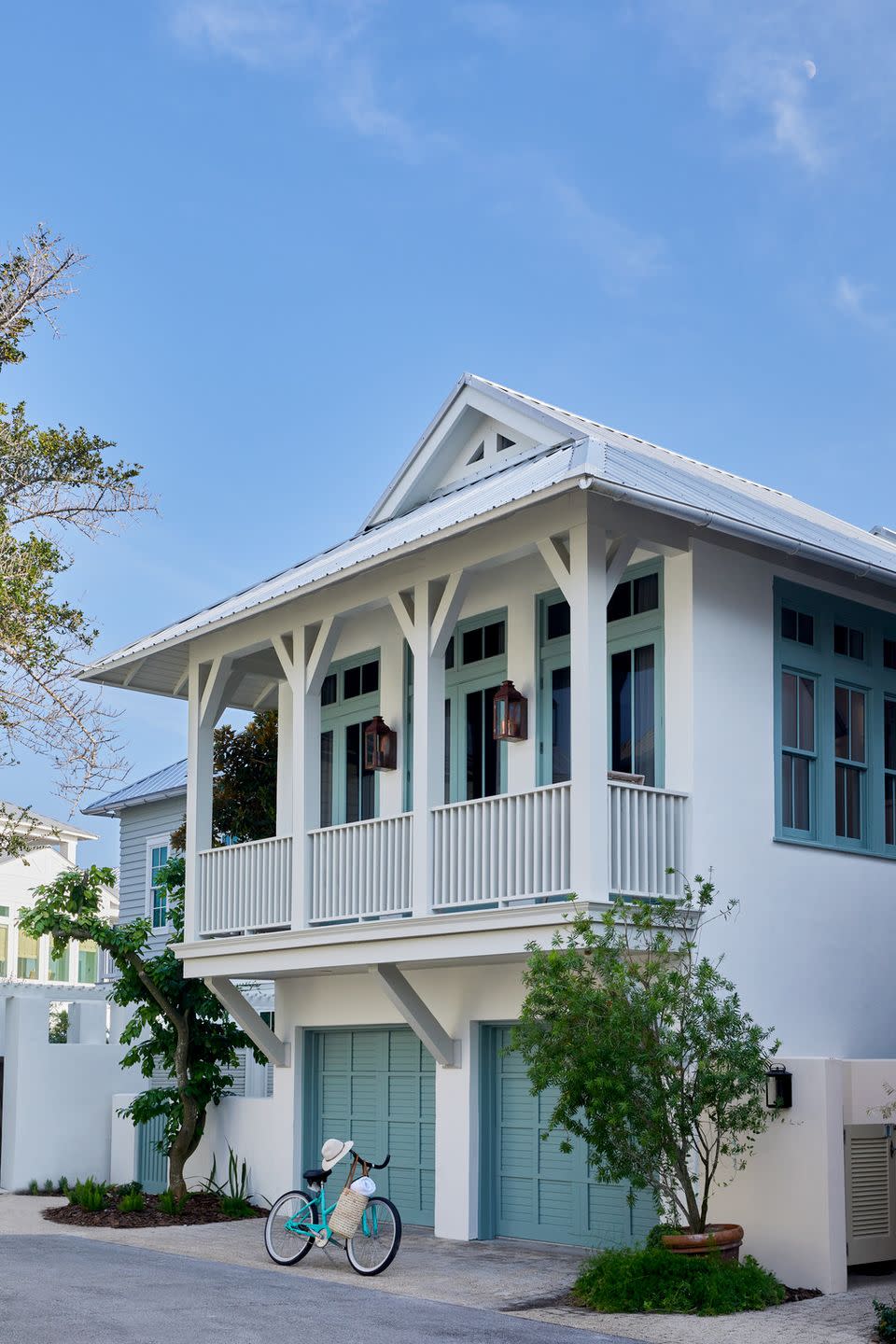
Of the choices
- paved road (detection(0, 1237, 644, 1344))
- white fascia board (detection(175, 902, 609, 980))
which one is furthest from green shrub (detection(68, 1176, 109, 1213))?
paved road (detection(0, 1237, 644, 1344))

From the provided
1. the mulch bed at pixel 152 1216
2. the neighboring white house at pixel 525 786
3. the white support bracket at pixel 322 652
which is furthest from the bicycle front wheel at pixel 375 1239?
the white support bracket at pixel 322 652

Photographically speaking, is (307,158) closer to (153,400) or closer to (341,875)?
(153,400)

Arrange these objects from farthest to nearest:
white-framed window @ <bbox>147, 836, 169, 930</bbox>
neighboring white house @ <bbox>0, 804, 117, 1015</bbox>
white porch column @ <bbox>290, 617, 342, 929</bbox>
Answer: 1. neighboring white house @ <bbox>0, 804, 117, 1015</bbox>
2. white-framed window @ <bbox>147, 836, 169, 930</bbox>
3. white porch column @ <bbox>290, 617, 342, 929</bbox>

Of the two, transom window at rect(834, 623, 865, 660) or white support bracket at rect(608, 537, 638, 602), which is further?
transom window at rect(834, 623, 865, 660)

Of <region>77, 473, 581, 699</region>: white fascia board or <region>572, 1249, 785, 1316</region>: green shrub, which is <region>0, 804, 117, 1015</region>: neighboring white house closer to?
<region>77, 473, 581, 699</region>: white fascia board

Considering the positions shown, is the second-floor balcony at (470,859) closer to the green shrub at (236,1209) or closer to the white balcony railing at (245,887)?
the white balcony railing at (245,887)

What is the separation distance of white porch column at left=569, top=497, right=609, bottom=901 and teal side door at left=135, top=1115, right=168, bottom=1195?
9222 mm

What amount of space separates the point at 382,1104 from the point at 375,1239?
3713 mm

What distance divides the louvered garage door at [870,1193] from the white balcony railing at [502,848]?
313cm

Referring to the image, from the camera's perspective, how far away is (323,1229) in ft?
43.9

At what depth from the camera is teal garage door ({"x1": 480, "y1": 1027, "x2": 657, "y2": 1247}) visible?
548 inches

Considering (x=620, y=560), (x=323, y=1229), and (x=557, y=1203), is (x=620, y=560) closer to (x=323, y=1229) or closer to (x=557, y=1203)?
(x=557, y=1203)

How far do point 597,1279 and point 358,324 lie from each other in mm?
28162

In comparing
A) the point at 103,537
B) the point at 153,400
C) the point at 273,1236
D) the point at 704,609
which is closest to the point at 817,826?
the point at 704,609
